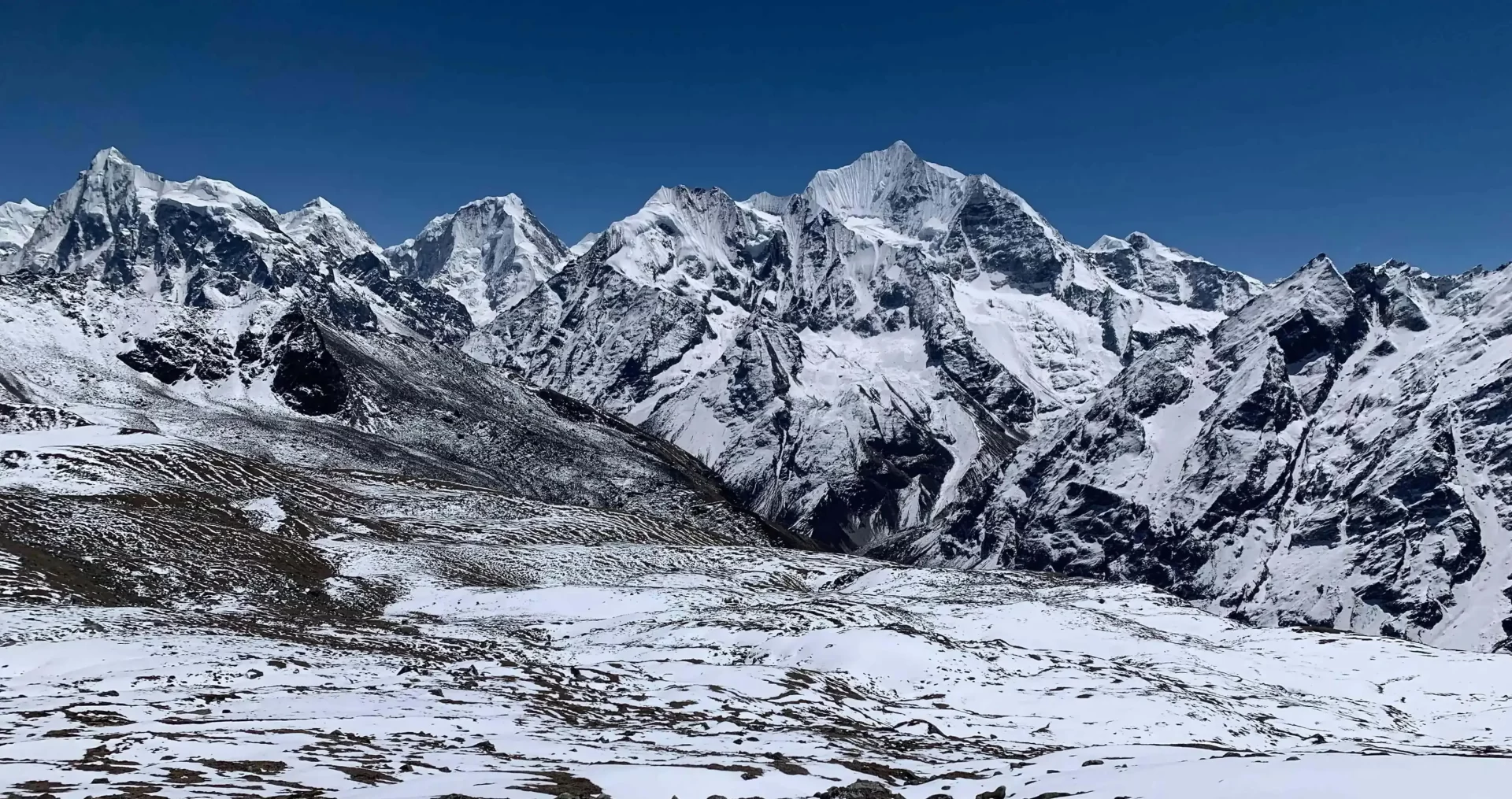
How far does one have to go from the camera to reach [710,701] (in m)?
45.7

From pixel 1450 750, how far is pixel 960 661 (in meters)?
23.5

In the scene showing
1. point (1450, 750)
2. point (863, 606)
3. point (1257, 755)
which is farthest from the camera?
point (863, 606)

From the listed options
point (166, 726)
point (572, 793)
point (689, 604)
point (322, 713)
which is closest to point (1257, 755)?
point (572, 793)

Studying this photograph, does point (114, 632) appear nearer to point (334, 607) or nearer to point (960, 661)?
point (334, 607)

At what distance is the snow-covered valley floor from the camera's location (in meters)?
26.5

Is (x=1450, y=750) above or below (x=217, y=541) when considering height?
below

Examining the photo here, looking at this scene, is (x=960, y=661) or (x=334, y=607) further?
(x=334, y=607)

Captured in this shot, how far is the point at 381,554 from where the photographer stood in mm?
99625

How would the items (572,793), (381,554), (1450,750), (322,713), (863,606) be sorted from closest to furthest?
(572,793), (322,713), (1450,750), (863,606), (381,554)

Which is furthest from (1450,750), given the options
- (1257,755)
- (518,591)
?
(518,591)

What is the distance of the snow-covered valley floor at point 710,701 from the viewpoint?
87.1 feet

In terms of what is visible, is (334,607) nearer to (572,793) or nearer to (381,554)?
(381,554)

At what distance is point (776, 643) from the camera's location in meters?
62.1

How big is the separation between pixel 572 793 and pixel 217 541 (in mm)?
71058
